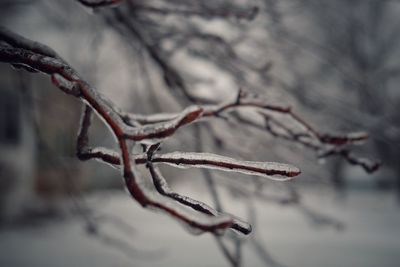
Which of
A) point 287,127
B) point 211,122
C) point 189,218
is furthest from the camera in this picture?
point 211,122

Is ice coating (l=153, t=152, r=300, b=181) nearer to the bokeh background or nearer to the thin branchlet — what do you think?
the thin branchlet

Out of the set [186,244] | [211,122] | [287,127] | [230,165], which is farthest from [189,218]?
[186,244]

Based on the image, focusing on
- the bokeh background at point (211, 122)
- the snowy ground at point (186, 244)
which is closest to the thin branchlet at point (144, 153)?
the bokeh background at point (211, 122)

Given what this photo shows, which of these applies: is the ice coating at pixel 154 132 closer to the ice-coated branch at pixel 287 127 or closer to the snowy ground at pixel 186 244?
the ice-coated branch at pixel 287 127

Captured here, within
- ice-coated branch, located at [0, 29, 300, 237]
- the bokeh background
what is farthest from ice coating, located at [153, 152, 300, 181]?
the bokeh background

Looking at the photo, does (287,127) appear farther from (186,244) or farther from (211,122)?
(186,244)
